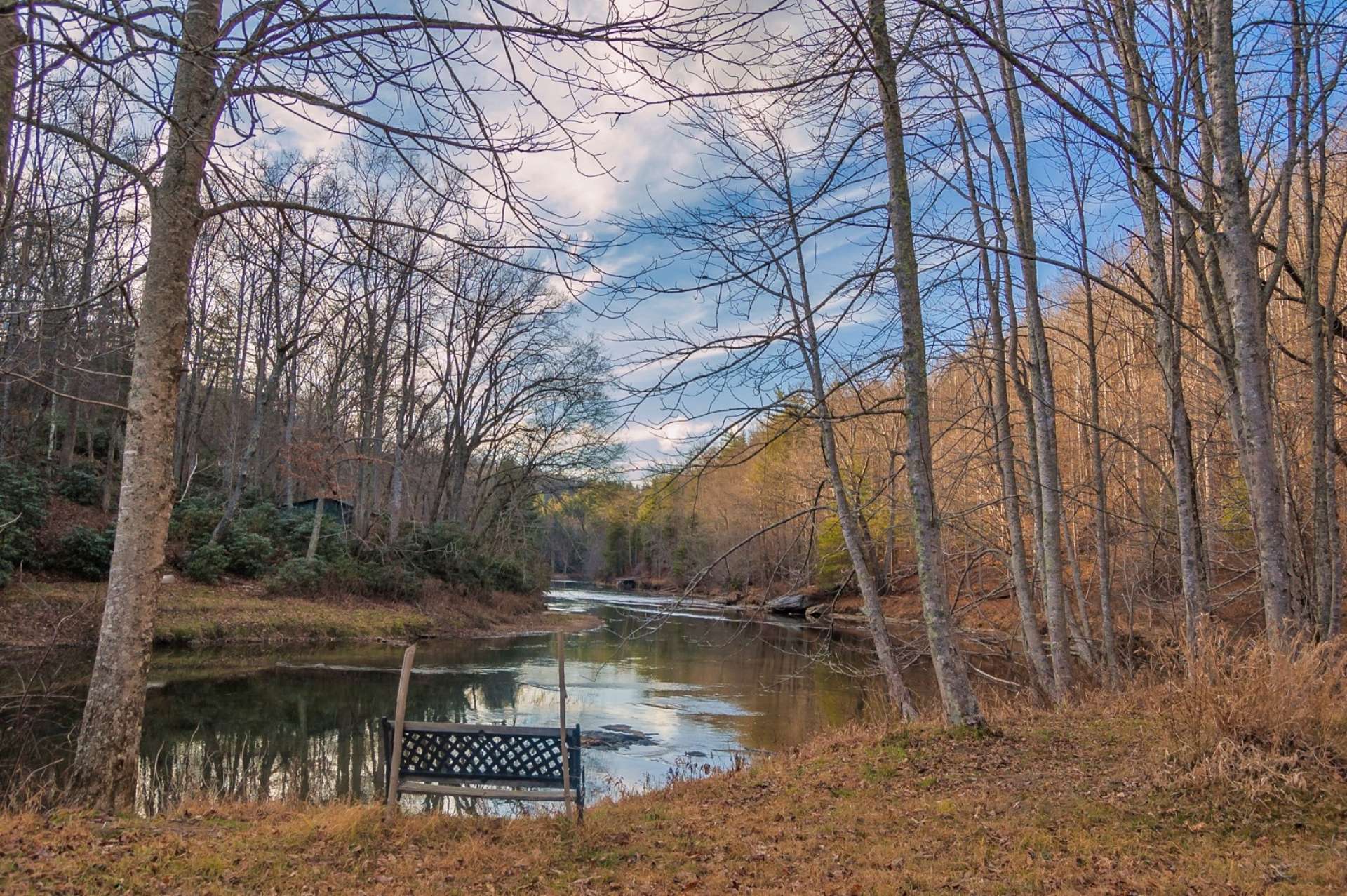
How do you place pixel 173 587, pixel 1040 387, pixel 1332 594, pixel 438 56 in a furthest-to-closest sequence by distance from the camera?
1. pixel 173 587
2. pixel 1040 387
3. pixel 1332 594
4. pixel 438 56

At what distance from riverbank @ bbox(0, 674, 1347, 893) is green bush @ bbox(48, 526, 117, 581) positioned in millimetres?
13934

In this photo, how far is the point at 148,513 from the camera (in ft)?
16.8

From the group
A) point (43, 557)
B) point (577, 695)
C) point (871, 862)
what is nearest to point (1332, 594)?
point (871, 862)

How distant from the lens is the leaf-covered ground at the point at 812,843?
4.01 metres

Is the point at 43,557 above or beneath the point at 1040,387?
beneath

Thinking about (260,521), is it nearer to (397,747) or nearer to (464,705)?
(464,705)

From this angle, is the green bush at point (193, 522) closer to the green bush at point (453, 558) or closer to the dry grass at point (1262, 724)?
the green bush at point (453, 558)

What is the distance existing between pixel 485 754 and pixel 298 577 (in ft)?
58.4

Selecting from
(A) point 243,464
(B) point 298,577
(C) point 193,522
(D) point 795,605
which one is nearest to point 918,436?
(B) point 298,577

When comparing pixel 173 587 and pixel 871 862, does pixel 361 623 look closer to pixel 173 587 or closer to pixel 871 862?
pixel 173 587

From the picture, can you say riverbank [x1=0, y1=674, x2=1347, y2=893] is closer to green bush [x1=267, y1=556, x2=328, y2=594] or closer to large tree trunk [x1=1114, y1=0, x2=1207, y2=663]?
large tree trunk [x1=1114, y1=0, x2=1207, y2=663]

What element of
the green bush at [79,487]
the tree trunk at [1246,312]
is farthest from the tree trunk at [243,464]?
the tree trunk at [1246,312]

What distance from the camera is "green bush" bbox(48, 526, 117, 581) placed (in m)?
16.7

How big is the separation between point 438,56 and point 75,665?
13.4m
